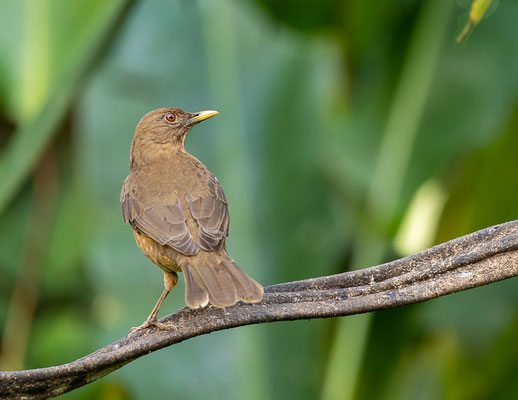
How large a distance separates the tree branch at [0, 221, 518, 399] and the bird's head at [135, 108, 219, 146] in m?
1.32

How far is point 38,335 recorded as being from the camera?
20.3ft

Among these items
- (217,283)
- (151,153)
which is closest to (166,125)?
(151,153)

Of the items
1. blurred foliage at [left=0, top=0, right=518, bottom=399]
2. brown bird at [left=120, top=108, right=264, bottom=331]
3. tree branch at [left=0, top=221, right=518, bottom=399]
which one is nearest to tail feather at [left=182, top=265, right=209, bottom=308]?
brown bird at [left=120, top=108, right=264, bottom=331]

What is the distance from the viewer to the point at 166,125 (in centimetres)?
357

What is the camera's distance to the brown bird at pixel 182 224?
2.56 m

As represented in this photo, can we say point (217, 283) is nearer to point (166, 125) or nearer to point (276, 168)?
point (166, 125)

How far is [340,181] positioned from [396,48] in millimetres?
1014

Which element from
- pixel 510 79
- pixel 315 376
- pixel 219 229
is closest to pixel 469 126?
pixel 510 79

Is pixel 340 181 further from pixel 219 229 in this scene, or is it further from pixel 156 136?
pixel 219 229

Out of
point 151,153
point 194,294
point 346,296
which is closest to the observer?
point 346,296

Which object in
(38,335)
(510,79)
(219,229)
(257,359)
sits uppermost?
(510,79)

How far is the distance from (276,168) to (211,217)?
199 cm

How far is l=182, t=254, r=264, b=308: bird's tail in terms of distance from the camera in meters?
2.45

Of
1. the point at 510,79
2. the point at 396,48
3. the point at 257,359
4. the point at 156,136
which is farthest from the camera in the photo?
the point at 396,48
